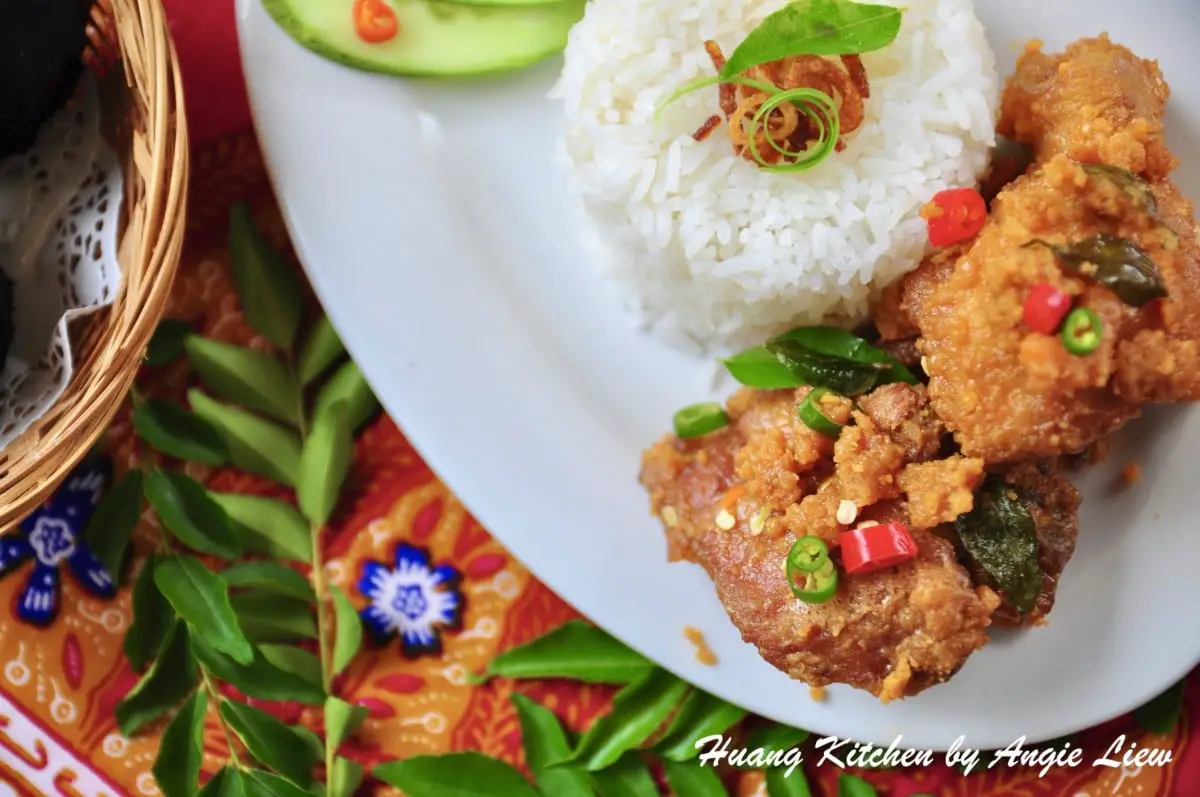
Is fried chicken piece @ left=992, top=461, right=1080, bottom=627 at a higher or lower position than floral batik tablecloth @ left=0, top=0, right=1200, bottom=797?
higher

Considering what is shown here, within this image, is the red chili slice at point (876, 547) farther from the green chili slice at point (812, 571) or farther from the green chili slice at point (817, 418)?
the green chili slice at point (817, 418)

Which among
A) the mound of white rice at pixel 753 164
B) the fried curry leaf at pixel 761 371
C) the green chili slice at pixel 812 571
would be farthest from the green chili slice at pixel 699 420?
the green chili slice at pixel 812 571

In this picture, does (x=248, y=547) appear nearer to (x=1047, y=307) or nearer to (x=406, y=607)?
Result: (x=406, y=607)

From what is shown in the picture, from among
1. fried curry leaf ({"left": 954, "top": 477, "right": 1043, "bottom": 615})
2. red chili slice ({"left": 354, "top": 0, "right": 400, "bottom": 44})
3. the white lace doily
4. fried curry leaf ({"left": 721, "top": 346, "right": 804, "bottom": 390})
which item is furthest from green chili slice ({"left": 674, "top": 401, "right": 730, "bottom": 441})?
the white lace doily

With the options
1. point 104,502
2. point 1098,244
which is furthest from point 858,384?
point 104,502

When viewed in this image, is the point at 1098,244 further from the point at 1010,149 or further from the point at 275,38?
the point at 275,38

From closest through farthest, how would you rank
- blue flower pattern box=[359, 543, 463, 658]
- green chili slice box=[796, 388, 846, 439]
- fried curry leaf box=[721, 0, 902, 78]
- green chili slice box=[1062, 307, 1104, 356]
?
1. green chili slice box=[1062, 307, 1104, 356]
2. fried curry leaf box=[721, 0, 902, 78]
3. green chili slice box=[796, 388, 846, 439]
4. blue flower pattern box=[359, 543, 463, 658]

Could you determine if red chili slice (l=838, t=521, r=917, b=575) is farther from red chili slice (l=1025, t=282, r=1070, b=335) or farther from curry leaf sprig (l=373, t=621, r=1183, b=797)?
curry leaf sprig (l=373, t=621, r=1183, b=797)
